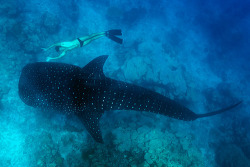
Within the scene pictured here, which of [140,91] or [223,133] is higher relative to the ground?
[140,91]

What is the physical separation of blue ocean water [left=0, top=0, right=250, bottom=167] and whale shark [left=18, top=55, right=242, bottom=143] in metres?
1.48

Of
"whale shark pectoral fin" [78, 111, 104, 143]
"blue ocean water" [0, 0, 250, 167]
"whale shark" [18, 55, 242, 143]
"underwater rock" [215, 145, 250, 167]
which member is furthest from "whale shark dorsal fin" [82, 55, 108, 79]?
"underwater rock" [215, 145, 250, 167]

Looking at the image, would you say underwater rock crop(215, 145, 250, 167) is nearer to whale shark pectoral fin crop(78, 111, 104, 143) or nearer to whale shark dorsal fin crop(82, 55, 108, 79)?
whale shark pectoral fin crop(78, 111, 104, 143)

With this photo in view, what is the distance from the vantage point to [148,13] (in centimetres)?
1677

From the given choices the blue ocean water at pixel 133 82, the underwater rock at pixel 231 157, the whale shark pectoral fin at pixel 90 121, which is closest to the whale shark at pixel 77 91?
the whale shark pectoral fin at pixel 90 121

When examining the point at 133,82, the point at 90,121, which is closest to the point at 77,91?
the point at 90,121

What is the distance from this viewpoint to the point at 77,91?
4.76m

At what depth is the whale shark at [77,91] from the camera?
15.5 ft

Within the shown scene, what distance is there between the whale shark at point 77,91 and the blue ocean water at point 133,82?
1.48 meters

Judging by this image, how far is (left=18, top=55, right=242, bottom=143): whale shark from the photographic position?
4715 millimetres

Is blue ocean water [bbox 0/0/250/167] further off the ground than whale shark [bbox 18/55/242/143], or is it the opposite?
whale shark [bbox 18/55/242/143]

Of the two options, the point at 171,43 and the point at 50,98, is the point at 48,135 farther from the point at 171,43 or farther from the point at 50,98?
the point at 171,43

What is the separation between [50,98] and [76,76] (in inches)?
39.2

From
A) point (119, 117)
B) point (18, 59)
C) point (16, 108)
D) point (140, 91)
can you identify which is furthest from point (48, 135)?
point (18, 59)
